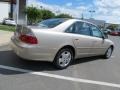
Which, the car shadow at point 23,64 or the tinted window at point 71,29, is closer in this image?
the car shadow at point 23,64

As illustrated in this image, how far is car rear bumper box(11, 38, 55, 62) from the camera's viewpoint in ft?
22.8

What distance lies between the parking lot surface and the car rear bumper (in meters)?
0.42

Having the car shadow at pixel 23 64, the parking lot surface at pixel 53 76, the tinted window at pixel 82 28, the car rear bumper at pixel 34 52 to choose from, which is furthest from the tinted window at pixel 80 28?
the car shadow at pixel 23 64

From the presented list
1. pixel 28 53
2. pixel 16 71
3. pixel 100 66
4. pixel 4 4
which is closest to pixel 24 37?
pixel 28 53

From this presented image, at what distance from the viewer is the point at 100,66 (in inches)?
355

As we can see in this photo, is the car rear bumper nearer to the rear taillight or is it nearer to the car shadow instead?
the rear taillight

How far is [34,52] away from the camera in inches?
274

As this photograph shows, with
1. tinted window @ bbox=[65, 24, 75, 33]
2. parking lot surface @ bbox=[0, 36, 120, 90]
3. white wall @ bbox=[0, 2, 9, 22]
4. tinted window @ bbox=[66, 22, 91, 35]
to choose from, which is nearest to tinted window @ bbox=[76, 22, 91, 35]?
tinted window @ bbox=[66, 22, 91, 35]

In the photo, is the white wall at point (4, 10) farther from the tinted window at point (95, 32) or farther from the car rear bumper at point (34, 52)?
the car rear bumper at point (34, 52)

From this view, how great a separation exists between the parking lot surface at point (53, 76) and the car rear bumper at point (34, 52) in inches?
16.5

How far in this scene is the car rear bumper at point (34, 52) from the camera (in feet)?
22.8

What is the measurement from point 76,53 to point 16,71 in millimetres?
2114

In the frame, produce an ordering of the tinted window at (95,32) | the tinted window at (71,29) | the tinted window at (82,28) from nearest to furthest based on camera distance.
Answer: the tinted window at (71,29) < the tinted window at (82,28) < the tinted window at (95,32)

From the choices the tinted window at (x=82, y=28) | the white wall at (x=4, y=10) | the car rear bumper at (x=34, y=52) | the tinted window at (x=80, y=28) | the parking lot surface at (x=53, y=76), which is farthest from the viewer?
the white wall at (x=4, y=10)
